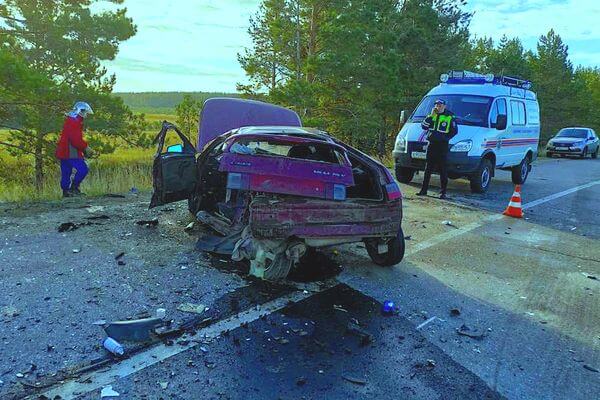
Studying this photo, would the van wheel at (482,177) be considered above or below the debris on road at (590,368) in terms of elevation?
above

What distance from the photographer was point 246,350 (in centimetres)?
325

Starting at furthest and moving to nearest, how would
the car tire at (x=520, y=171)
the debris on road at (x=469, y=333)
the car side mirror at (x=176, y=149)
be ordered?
the car tire at (x=520, y=171) → the car side mirror at (x=176, y=149) → the debris on road at (x=469, y=333)

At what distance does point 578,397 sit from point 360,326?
1.53 metres

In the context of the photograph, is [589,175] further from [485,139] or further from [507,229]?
[507,229]

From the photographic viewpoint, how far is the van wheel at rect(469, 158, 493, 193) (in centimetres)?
1018

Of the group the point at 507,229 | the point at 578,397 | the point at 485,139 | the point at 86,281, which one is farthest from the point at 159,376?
the point at 485,139

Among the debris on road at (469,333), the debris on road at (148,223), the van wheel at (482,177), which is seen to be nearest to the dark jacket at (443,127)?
the van wheel at (482,177)

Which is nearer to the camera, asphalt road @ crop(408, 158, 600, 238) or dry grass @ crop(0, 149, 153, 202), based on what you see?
asphalt road @ crop(408, 158, 600, 238)

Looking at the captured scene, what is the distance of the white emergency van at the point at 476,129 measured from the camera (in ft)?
32.1

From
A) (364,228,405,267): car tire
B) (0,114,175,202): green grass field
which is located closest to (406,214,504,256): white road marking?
(364,228,405,267): car tire

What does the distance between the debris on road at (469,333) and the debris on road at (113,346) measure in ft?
8.42

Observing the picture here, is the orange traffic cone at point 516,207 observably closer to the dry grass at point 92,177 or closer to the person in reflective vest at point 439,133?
the person in reflective vest at point 439,133

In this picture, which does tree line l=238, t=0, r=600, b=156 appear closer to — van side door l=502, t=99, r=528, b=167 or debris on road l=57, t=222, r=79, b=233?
van side door l=502, t=99, r=528, b=167

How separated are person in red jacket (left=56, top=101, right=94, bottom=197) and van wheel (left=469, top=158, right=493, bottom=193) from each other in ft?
25.9
